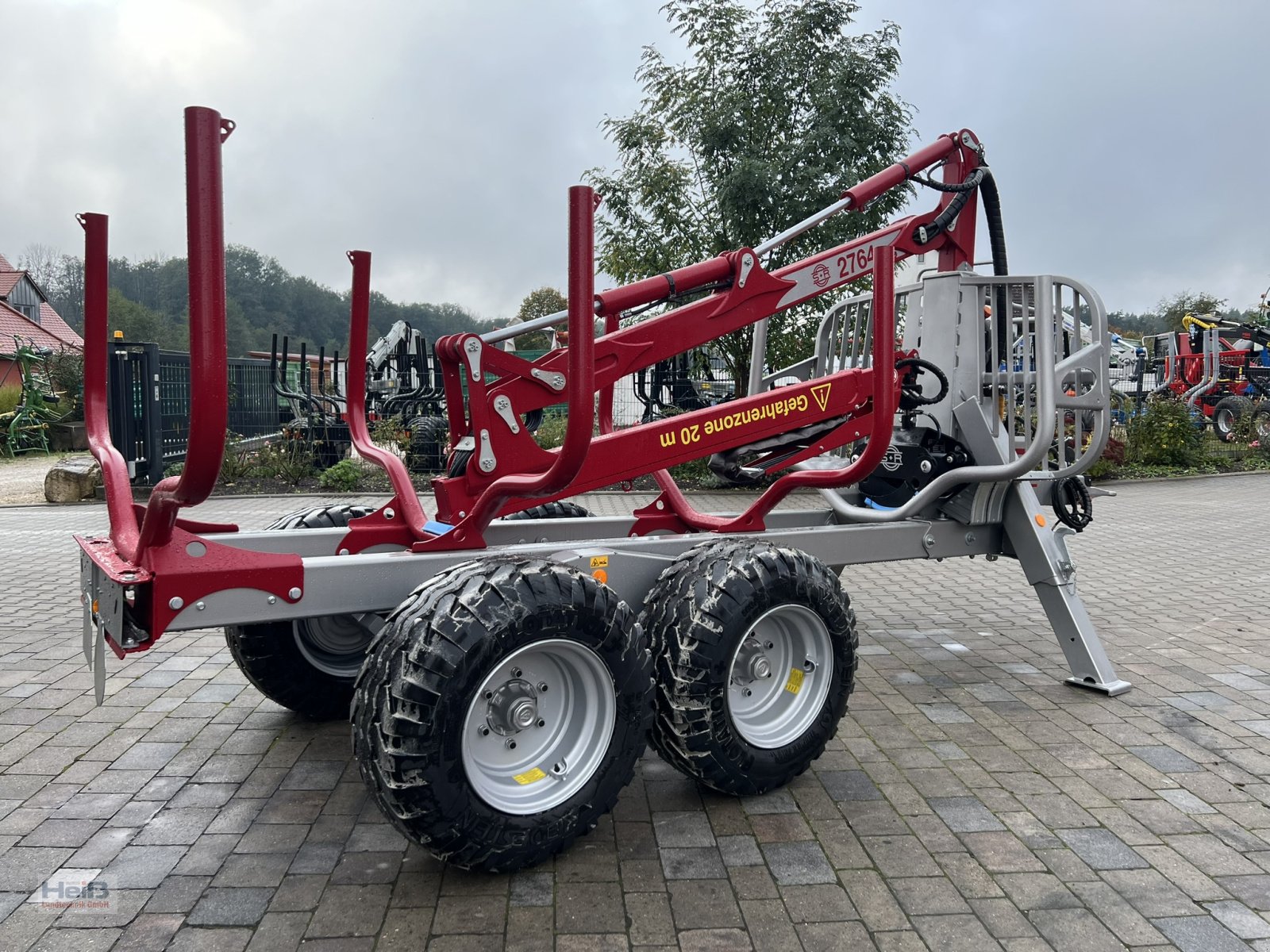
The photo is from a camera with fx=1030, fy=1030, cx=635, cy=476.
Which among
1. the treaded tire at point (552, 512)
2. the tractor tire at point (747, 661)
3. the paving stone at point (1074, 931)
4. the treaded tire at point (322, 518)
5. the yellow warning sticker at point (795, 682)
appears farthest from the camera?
the treaded tire at point (552, 512)

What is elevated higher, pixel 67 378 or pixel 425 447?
pixel 67 378

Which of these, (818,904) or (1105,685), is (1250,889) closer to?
(818,904)

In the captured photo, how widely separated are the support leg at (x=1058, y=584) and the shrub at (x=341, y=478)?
1048cm

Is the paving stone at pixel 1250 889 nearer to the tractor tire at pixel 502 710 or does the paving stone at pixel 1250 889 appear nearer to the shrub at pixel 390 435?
the tractor tire at pixel 502 710

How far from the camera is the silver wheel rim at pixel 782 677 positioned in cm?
381

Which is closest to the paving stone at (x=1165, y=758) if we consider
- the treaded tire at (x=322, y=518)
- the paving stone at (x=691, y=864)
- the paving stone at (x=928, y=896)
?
the paving stone at (x=928, y=896)

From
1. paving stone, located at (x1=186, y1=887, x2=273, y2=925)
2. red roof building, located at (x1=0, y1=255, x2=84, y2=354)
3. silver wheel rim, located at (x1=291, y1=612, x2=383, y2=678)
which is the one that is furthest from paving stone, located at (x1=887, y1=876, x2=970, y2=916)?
red roof building, located at (x1=0, y1=255, x2=84, y2=354)

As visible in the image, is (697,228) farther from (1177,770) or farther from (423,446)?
(1177,770)

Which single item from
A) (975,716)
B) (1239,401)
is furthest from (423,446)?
(1239,401)

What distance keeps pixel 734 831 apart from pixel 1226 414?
20640mm

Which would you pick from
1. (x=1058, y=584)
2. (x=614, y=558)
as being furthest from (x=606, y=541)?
(x=1058, y=584)

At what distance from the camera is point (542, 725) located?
332cm

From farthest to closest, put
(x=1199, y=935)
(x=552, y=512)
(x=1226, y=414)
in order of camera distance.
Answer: (x=1226, y=414), (x=552, y=512), (x=1199, y=935)

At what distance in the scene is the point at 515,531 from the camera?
4750 millimetres
